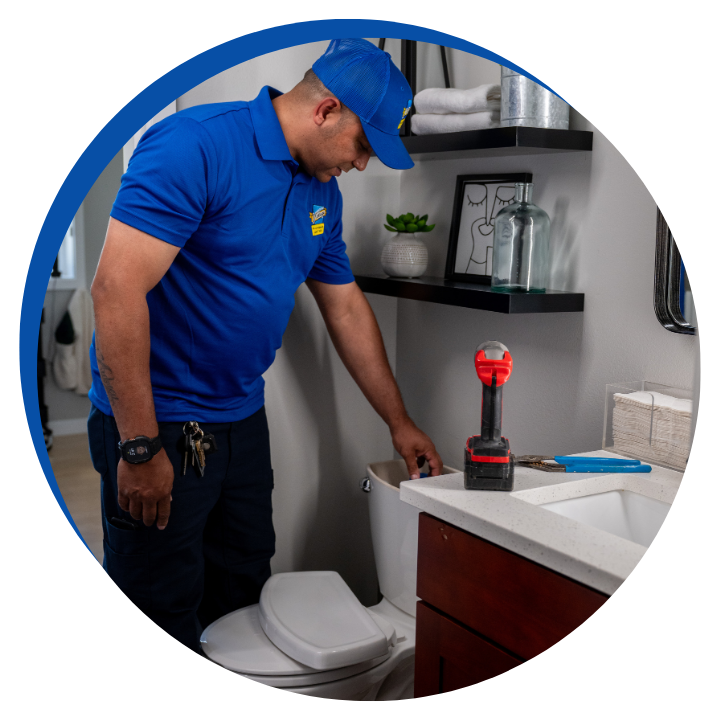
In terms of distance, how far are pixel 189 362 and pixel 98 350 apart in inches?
8.3

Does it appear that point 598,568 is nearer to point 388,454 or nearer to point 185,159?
point 185,159

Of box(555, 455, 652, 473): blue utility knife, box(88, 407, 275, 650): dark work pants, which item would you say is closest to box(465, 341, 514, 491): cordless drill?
box(555, 455, 652, 473): blue utility knife

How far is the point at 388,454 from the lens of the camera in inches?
81.4

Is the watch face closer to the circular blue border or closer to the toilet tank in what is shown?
the circular blue border

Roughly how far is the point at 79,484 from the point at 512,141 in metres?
2.57

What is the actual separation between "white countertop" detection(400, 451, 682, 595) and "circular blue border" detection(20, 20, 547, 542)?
58 cm

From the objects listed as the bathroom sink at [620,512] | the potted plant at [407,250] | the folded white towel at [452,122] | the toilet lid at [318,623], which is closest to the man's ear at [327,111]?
the folded white towel at [452,122]

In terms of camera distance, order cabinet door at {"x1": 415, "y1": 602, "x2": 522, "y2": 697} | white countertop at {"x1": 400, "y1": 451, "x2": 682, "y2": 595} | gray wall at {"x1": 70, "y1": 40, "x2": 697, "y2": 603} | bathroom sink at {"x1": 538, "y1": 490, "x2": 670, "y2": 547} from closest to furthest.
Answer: white countertop at {"x1": 400, "y1": 451, "x2": 682, "y2": 595}
cabinet door at {"x1": 415, "y1": 602, "x2": 522, "y2": 697}
bathroom sink at {"x1": 538, "y1": 490, "x2": 670, "y2": 547}
gray wall at {"x1": 70, "y1": 40, "x2": 697, "y2": 603}

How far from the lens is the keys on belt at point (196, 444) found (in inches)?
56.8

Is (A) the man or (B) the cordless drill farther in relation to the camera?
(A) the man

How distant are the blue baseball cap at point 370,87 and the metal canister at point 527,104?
7.5 inches

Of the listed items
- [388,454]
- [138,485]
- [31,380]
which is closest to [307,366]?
[388,454]

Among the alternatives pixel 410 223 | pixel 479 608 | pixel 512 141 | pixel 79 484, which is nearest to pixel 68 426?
pixel 79 484

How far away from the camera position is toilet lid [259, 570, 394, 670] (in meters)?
1.35
